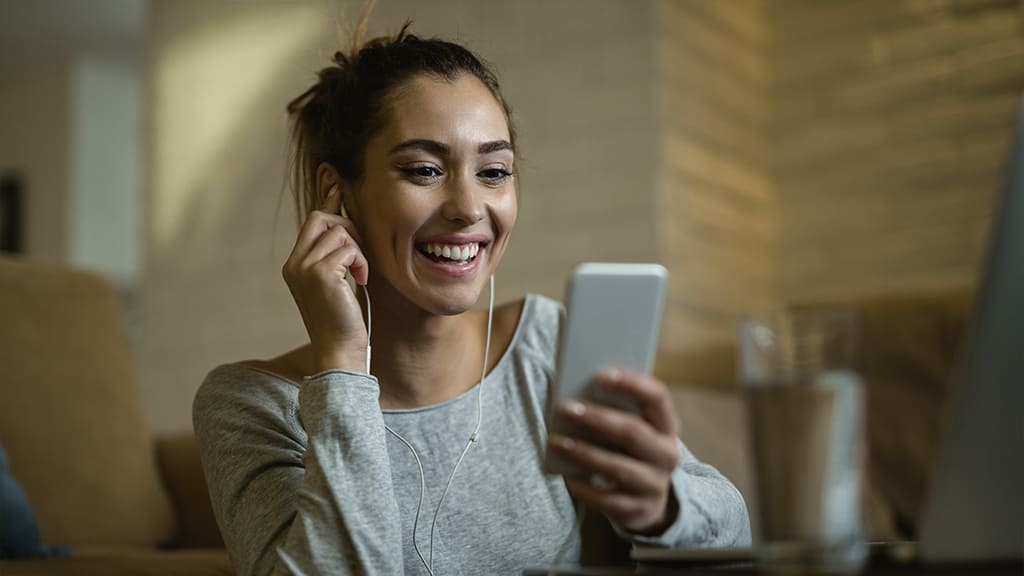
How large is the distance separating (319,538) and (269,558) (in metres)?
0.10

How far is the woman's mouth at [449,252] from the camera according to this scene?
1.38 metres

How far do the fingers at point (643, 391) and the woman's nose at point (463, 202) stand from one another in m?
0.61

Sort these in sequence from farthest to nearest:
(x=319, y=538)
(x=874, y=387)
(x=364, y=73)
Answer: (x=874, y=387), (x=364, y=73), (x=319, y=538)

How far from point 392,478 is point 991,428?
77cm

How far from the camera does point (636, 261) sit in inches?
121

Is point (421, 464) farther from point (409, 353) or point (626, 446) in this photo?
point (626, 446)

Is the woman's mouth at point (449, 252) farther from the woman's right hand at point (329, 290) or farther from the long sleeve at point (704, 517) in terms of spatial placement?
the long sleeve at point (704, 517)

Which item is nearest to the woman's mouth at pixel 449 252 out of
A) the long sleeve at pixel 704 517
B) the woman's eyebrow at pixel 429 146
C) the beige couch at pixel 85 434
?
the woman's eyebrow at pixel 429 146

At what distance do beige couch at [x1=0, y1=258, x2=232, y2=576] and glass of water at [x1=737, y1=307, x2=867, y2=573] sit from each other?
1.34m

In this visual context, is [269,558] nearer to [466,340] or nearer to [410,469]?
[410,469]

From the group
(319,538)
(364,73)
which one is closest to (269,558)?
(319,538)

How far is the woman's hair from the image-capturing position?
1.45 meters

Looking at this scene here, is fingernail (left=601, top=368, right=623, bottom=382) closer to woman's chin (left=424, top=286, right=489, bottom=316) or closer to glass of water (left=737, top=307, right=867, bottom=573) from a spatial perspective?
glass of water (left=737, top=307, right=867, bottom=573)

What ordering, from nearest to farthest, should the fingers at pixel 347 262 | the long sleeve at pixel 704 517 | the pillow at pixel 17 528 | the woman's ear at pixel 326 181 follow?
the long sleeve at pixel 704 517
the fingers at pixel 347 262
the woman's ear at pixel 326 181
the pillow at pixel 17 528
